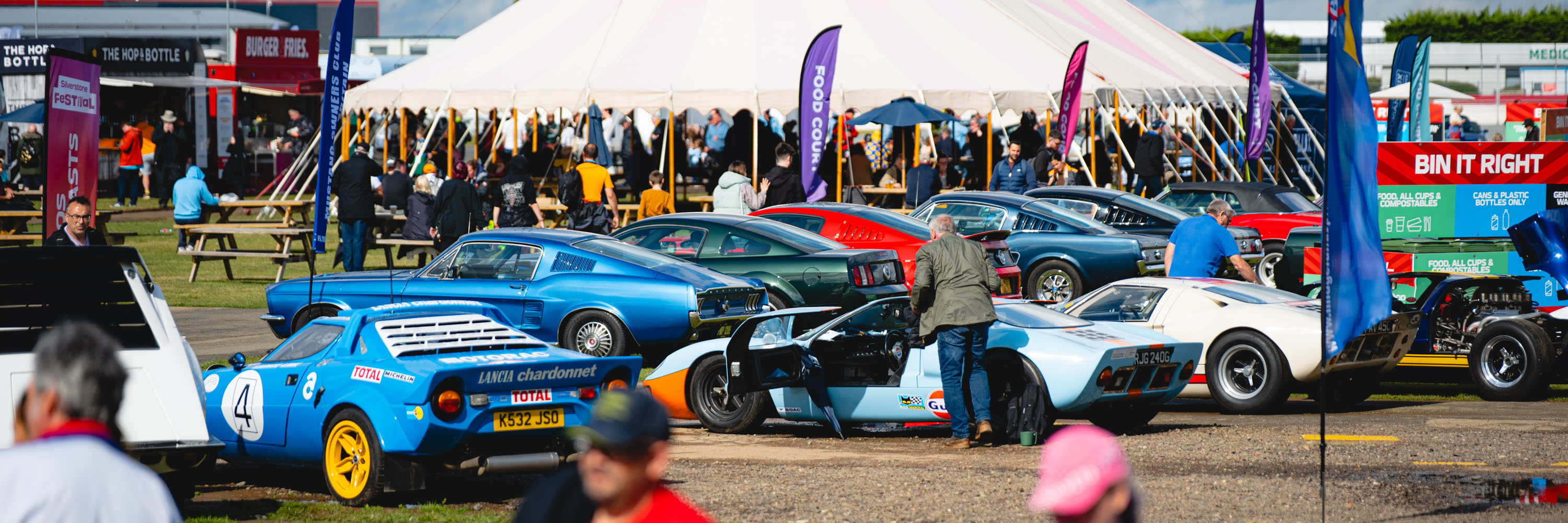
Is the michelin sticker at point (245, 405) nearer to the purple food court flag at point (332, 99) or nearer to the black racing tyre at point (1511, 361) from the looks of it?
the purple food court flag at point (332, 99)

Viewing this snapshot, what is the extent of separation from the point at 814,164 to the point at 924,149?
38.4 ft

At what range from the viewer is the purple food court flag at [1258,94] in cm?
2311

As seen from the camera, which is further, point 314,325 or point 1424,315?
point 1424,315

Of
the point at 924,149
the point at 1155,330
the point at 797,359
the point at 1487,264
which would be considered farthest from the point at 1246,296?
the point at 924,149

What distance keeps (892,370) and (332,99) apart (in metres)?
4.89

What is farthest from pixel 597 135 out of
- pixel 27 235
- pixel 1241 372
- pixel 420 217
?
pixel 1241 372

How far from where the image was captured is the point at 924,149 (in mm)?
32312

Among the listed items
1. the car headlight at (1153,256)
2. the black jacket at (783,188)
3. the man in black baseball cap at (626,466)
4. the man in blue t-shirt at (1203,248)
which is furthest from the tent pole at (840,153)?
the man in black baseball cap at (626,466)

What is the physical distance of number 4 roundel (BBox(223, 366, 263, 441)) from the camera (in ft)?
26.7

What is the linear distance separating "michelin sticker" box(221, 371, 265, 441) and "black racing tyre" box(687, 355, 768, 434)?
124 inches

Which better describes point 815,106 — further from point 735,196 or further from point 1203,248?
Result: point 1203,248

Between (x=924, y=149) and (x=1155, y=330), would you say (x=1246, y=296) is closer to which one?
(x=1155, y=330)

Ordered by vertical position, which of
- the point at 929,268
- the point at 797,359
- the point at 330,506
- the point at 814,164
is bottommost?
the point at 330,506

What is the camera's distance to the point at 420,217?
20391 mm
